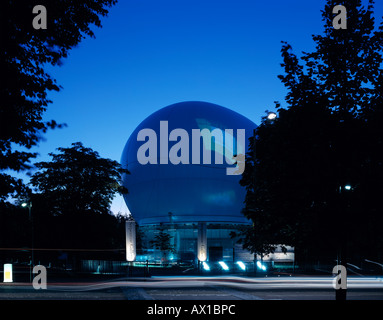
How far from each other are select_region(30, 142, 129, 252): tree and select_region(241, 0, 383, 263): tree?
26.7 meters

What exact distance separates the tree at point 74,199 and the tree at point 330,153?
26.7m

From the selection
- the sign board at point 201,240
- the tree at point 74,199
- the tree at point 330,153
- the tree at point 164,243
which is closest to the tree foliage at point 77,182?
the tree at point 74,199

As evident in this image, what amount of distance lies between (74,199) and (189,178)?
21.6 metres

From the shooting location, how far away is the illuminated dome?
5388cm

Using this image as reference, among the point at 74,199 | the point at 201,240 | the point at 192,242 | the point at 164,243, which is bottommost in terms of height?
the point at 192,242

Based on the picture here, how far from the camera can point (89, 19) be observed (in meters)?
8.02

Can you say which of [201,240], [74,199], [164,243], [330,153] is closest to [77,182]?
[74,199]

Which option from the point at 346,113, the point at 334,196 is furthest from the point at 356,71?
the point at 334,196

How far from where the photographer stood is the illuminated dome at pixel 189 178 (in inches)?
2121

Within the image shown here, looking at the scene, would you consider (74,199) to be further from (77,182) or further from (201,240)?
(201,240)

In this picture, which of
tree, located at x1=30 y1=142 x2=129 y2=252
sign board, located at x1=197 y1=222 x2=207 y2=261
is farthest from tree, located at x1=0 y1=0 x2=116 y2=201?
sign board, located at x1=197 y1=222 x2=207 y2=261

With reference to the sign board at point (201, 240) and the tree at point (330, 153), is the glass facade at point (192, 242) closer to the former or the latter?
the sign board at point (201, 240)

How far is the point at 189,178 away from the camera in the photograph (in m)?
54.1
